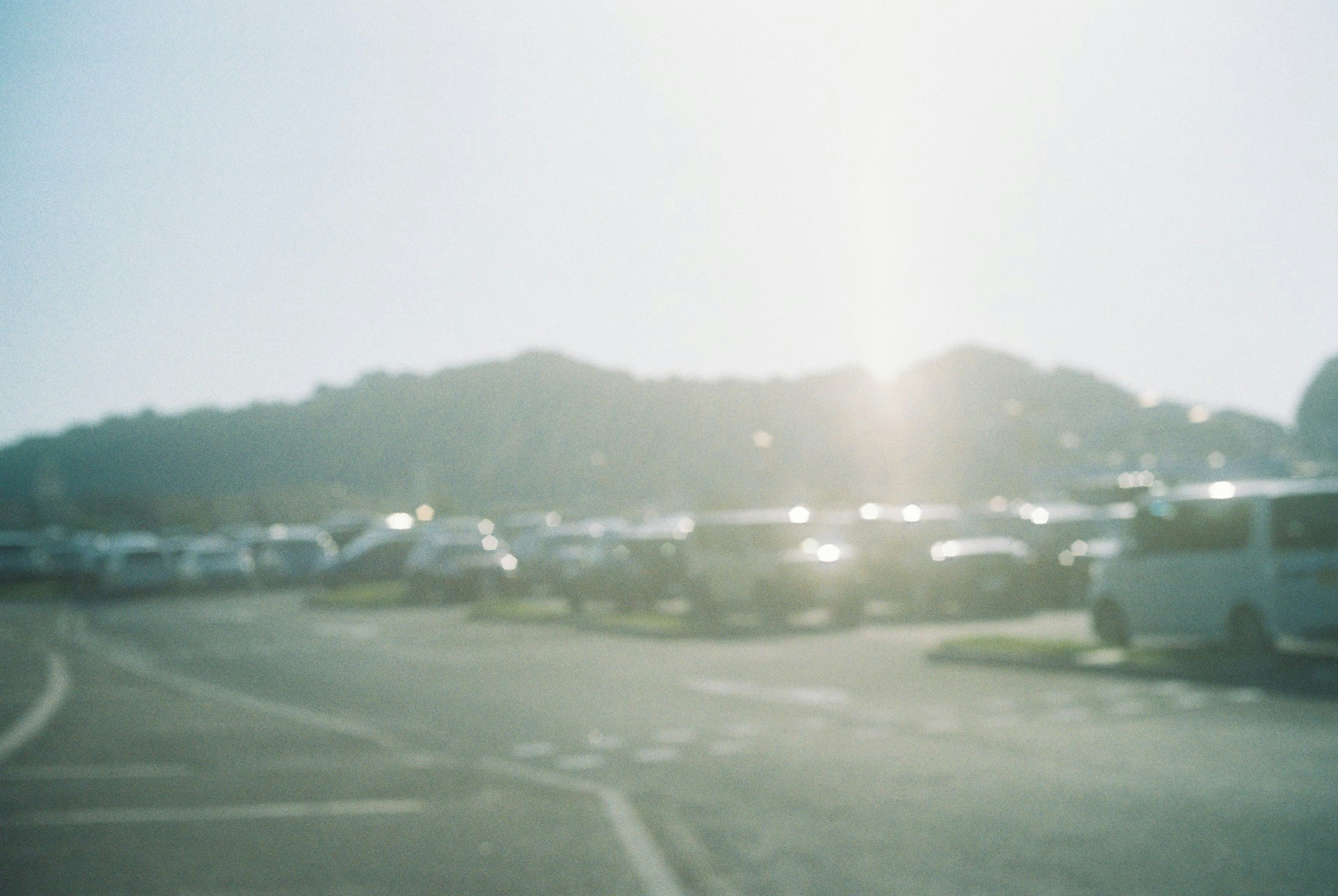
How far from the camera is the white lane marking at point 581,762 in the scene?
446 inches

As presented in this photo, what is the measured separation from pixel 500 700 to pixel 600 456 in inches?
975

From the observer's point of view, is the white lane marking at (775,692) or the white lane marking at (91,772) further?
the white lane marking at (775,692)

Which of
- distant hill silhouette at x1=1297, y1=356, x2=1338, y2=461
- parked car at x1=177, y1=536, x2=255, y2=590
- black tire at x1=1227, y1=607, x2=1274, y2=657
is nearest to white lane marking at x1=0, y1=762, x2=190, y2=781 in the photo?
distant hill silhouette at x1=1297, y1=356, x2=1338, y2=461

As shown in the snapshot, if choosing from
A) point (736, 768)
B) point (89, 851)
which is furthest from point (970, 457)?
Answer: point (89, 851)

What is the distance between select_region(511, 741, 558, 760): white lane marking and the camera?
12.0 metres

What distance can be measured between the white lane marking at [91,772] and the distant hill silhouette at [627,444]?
2.72 meters

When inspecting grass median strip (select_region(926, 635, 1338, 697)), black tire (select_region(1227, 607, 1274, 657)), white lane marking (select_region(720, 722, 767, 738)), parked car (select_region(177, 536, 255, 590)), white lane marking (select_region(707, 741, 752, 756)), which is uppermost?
parked car (select_region(177, 536, 255, 590))

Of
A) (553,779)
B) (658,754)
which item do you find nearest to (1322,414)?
(658,754)

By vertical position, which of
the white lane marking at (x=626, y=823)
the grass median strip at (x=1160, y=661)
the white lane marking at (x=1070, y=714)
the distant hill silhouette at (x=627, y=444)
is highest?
the distant hill silhouette at (x=627, y=444)

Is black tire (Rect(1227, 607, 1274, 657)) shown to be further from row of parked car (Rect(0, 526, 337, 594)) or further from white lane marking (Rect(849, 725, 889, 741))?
row of parked car (Rect(0, 526, 337, 594))

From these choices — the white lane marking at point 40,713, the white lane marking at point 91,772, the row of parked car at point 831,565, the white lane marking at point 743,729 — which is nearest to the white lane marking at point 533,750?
the white lane marking at point 743,729

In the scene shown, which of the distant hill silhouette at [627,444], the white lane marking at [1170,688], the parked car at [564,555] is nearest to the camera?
the white lane marking at [1170,688]

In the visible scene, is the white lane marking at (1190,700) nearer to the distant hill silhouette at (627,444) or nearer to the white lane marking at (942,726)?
the white lane marking at (942,726)

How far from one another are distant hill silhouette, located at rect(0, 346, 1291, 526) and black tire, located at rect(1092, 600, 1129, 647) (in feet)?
26.4
